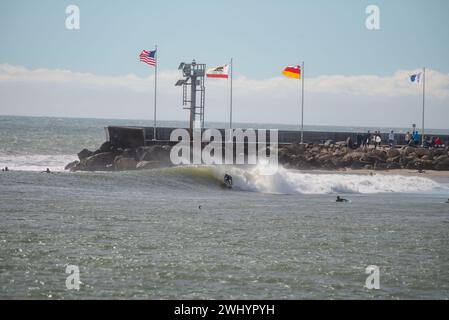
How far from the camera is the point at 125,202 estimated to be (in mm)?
23734

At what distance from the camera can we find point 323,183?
117 ft

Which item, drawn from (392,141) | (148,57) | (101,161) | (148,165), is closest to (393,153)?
(392,141)

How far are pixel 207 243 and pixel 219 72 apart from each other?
96.6 ft

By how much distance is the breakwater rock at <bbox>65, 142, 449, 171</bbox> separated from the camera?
41.9m

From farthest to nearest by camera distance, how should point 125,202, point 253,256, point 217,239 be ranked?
point 125,202 < point 217,239 < point 253,256

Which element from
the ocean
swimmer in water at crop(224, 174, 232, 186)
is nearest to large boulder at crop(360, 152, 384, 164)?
swimmer in water at crop(224, 174, 232, 186)

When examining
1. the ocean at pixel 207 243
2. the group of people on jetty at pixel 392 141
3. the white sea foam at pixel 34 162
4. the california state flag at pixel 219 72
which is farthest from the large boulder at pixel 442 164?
the white sea foam at pixel 34 162

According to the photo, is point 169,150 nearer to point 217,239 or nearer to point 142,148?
point 142,148

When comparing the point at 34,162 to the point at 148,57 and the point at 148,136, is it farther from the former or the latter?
the point at 148,57

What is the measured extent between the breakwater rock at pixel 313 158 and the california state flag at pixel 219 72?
5.16 m

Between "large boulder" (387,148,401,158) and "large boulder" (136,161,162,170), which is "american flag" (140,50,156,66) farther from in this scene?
"large boulder" (387,148,401,158)
